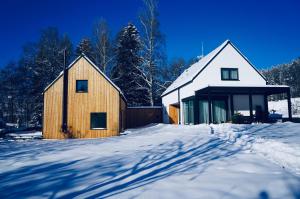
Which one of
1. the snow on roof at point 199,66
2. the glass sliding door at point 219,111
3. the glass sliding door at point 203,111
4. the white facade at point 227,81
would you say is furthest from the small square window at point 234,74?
the glass sliding door at point 203,111

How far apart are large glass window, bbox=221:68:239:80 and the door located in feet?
23.3

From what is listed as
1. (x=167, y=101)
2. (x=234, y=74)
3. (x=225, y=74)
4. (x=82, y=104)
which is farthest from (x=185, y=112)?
(x=82, y=104)

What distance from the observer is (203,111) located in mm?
22562

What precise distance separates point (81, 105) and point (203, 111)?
1063 centimetres

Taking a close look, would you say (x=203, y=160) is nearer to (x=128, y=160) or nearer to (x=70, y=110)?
(x=128, y=160)

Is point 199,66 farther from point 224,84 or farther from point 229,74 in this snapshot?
point 224,84

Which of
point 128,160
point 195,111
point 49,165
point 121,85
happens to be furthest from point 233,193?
point 121,85

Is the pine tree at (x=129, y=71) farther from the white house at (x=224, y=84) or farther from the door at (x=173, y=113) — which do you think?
the white house at (x=224, y=84)

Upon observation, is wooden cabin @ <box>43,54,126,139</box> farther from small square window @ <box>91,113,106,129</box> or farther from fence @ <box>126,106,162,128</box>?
fence @ <box>126,106,162,128</box>

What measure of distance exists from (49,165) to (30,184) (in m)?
1.89

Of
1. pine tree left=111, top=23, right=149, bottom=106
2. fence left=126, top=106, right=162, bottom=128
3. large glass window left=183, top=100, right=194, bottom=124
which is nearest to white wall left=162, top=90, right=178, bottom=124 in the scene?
fence left=126, top=106, right=162, bottom=128

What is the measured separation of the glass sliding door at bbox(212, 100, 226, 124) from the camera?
22530 millimetres

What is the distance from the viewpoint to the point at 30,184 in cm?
563

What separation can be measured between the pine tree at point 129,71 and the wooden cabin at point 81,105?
1381 cm
